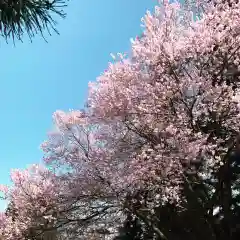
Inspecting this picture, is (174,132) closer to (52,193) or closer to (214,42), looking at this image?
(214,42)

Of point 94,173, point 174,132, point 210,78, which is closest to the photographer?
point 174,132

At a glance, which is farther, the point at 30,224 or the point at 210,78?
the point at 30,224

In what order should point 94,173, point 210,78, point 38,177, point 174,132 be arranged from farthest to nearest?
point 38,177, point 94,173, point 210,78, point 174,132

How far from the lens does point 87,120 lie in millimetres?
10047

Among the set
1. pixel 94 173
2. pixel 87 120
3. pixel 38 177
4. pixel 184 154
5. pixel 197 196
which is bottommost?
pixel 197 196

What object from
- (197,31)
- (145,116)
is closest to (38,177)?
(145,116)

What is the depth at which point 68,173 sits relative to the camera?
10156mm

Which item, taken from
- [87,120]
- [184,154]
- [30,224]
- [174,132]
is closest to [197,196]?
[184,154]

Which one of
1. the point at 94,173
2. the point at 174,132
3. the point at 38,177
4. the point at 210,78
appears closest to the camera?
the point at 174,132

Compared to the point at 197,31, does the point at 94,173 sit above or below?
below

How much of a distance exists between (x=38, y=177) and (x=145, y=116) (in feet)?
14.5

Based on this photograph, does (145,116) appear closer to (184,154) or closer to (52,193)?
(184,154)

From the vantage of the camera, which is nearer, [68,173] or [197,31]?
[197,31]

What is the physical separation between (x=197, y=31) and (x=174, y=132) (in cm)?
299
